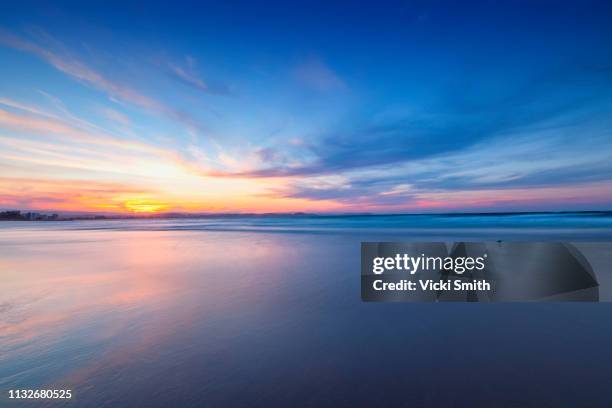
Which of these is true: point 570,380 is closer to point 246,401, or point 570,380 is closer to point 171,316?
point 246,401

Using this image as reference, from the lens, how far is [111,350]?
404 centimetres

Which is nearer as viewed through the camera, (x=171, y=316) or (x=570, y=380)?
(x=570, y=380)

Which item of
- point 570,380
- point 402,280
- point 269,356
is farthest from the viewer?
point 402,280

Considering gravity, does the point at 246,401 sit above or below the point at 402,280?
below

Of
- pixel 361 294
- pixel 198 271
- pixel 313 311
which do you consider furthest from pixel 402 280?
pixel 198 271

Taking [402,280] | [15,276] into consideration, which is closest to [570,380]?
[402,280]

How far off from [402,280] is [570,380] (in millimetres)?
3525

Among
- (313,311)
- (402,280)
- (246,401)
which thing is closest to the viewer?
(246,401)

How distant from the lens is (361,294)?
6750mm

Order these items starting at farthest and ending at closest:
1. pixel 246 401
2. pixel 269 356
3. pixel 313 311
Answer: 1. pixel 313 311
2. pixel 269 356
3. pixel 246 401

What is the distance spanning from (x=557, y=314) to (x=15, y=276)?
47.9 feet

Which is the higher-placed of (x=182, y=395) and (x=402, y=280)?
(x=402, y=280)

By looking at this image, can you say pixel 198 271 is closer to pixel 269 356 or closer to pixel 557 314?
pixel 269 356

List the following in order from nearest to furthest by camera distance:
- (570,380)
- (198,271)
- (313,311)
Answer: (570,380)
(313,311)
(198,271)
